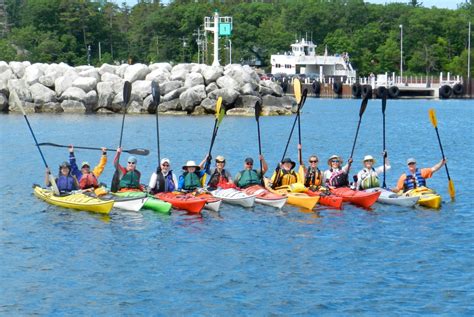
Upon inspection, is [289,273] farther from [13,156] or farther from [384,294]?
[13,156]

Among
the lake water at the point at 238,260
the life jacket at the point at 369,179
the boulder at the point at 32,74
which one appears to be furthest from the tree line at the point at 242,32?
the life jacket at the point at 369,179

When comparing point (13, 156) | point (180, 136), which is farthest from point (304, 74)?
point (13, 156)

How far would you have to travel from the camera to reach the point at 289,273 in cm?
2108

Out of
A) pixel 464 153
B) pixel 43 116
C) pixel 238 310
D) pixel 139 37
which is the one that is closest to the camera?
pixel 238 310

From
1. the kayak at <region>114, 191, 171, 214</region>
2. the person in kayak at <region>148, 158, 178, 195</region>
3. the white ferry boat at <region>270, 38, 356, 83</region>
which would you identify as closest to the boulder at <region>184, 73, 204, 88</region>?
the person in kayak at <region>148, 158, 178, 195</region>

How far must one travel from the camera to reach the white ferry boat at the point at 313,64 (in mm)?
116875

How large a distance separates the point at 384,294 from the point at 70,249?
305 inches

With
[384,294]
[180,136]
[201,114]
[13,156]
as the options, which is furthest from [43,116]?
[384,294]

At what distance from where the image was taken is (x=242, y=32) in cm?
13525

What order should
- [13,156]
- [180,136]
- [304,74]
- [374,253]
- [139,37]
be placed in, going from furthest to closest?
[139,37] < [304,74] < [180,136] < [13,156] < [374,253]

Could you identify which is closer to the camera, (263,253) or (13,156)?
(263,253)

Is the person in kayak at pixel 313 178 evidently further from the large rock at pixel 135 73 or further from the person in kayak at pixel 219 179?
the large rock at pixel 135 73

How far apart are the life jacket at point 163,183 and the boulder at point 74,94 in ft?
139

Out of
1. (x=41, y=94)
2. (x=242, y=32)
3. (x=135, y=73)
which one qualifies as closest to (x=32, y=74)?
(x=41, y=94)
